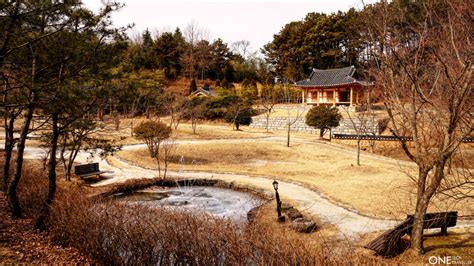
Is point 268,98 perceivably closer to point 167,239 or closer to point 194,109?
point 194,109

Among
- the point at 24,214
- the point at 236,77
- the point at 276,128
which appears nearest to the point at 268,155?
the point at 276,128

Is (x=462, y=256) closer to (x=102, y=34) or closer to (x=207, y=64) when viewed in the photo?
(x=102, y=34)

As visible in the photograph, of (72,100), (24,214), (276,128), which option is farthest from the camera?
(276,128)

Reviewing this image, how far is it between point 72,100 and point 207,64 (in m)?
47.9

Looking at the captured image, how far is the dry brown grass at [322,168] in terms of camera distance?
440 inches

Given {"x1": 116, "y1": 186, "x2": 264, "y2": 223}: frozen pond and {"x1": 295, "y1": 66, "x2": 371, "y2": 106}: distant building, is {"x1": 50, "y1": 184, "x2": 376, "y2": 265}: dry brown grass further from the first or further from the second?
{"x1": 295, "y1": 66, "x2": 371, "y2": 106}: distant building

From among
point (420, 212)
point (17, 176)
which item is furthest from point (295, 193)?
point (17, 176)

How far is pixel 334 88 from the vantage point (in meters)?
35.7

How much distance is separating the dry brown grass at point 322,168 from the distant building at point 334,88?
12.9 metres

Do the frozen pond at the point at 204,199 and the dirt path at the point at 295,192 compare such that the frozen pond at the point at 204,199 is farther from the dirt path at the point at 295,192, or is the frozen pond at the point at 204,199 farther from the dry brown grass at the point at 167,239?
the dry brown grass at the point at 167,239

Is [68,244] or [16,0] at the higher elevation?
[16,0]

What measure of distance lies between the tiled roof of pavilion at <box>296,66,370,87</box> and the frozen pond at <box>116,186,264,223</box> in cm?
2374

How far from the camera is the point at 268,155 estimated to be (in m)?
21.0

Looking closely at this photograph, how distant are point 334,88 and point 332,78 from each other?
1128 millimetres
